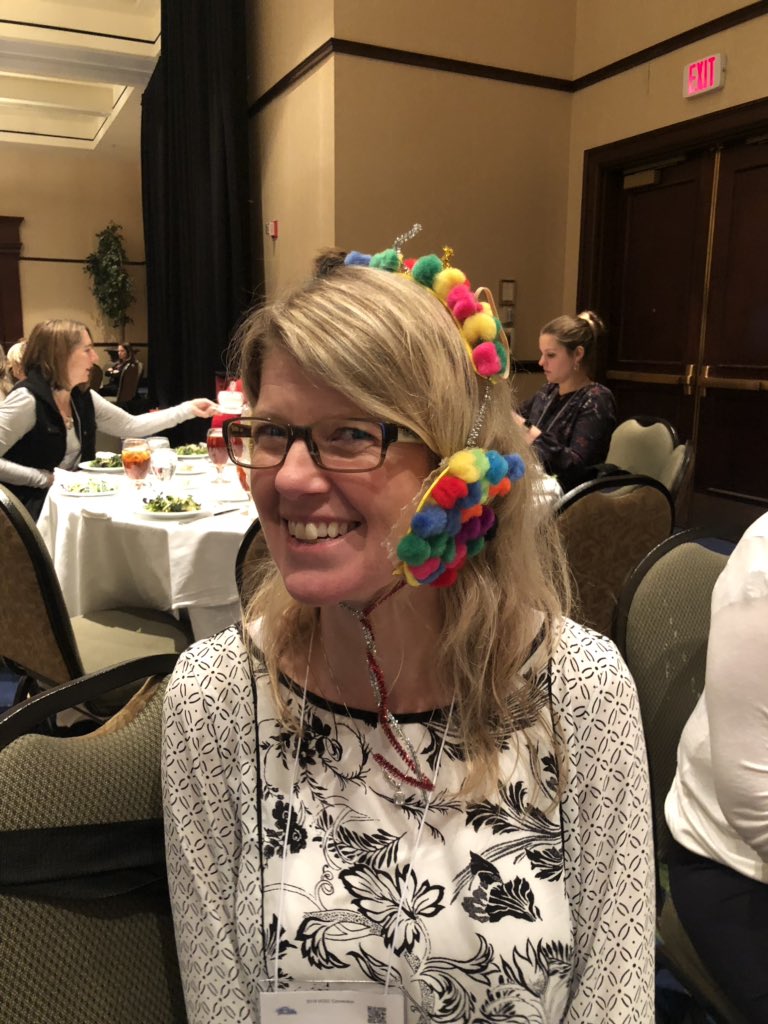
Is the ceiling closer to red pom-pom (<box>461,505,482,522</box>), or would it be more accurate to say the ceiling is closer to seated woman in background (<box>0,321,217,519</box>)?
seated woman in background (<box>0,321,217,519</box>)

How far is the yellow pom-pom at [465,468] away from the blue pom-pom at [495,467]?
0.10ft

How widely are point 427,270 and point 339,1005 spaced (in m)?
0.81

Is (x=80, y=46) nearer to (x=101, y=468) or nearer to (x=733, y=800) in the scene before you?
(x=101, y=468)

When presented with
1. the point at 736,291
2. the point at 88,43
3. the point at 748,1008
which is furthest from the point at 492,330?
the point at 88,43

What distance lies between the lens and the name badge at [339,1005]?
0.87m

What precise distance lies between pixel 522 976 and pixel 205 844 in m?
0.37

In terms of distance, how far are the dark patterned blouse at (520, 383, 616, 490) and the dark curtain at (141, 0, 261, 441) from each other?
2966 mm

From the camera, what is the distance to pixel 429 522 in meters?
0.80

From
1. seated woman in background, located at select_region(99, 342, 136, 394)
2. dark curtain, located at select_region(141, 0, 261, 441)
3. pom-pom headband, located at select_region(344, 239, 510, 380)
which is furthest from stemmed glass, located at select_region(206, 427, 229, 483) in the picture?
seated woman in background, located at select_region(99, 342, 136, 394)

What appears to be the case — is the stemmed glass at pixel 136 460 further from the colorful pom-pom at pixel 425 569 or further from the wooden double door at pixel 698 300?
the wooden double door at pixel 698 300

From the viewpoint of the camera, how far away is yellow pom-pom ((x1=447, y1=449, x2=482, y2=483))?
821 millimetres

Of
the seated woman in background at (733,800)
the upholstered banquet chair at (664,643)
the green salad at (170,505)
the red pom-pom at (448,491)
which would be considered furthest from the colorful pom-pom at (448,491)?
the green salad at (170,505)

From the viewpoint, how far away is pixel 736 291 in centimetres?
484

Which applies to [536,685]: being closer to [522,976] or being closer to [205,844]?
[522,976]
